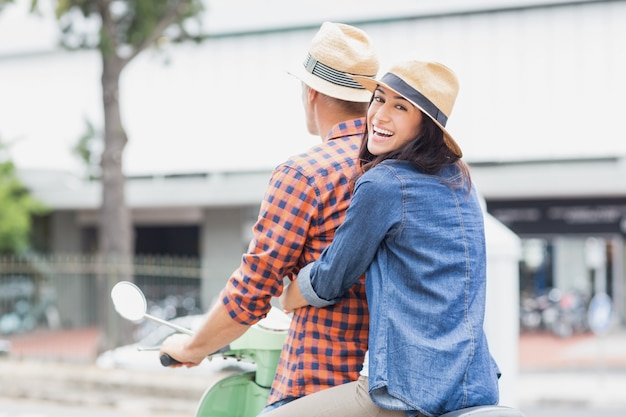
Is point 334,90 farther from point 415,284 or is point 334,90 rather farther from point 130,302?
point 130,302

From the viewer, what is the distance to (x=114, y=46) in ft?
45.0

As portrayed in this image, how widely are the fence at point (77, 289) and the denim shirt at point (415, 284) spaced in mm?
11642

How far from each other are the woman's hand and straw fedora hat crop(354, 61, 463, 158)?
0.50 meters

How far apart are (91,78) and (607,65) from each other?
15.1 m

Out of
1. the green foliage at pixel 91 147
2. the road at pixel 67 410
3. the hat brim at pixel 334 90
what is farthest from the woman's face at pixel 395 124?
the green foliage at pixel 91 147

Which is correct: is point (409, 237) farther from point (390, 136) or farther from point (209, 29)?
point (209, 29)

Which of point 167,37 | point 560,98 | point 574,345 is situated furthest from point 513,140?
point 167,37

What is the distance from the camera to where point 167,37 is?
1558 cm

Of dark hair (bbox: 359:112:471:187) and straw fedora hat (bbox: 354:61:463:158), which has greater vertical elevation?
straw fedora hat (bbox: 354:61:463:158)

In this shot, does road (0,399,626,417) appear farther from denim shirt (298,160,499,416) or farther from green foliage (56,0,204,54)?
denim shirt (298,160,499,416)

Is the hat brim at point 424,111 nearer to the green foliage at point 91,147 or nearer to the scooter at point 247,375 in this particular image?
the scooter at point 247,375

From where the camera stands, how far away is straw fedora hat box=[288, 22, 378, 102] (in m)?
2.26

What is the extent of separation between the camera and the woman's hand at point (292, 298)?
6.80 feet

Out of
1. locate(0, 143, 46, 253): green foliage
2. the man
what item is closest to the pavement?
locate(0, 143, 46, 253): green foliage
